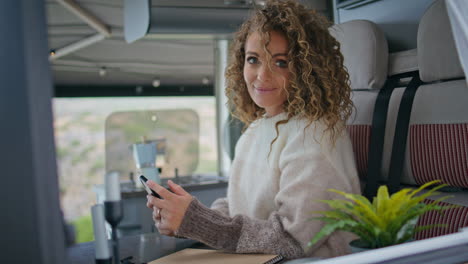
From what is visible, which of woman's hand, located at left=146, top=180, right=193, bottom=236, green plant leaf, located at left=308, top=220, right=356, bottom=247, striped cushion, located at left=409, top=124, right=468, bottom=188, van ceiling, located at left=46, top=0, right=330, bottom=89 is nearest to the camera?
green plant leaf, located at left=308, top=220, right=356, bottom=247

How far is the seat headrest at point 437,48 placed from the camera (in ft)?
4.48

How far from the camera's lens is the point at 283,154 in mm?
1340

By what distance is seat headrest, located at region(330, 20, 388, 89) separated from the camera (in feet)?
5.28

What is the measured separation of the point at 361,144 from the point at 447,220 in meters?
0.41

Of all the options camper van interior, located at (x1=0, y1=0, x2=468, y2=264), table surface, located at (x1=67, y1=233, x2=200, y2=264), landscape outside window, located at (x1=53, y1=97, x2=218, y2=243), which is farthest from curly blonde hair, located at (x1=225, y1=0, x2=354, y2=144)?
landscape outside window, located at (x1=53, y1=97, x2=218, y2=243)

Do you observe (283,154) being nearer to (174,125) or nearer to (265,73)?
(265,73)

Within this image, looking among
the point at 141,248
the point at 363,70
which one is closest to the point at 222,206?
the point at 141,248

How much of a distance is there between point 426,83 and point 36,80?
1259 millimetres

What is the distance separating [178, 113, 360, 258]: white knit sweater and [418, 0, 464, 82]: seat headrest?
35cm

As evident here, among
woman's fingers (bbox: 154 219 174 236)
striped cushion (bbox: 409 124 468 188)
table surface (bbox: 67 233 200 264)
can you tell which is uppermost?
striped cushion (bbox: 409 124 468 188)

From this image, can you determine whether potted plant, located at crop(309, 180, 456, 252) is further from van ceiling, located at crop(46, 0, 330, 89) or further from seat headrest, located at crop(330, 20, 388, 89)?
van ceiling, located at crop(46, 0, 330, 89)

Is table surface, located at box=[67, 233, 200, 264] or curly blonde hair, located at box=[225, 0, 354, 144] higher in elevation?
curly blonde hair, located at box=[225, 0, 354, 144]

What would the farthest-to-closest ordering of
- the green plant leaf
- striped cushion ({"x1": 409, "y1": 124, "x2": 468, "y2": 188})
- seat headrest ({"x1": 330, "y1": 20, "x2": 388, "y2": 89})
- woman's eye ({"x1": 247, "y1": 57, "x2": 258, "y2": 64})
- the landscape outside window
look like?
the landscape outside window < seat headrest ({"x1": 330, "y1": 20, "x2": 388, "y2": 89}) < woman's eye ({"x1": 247, "y1": 57, "x2": 258, "y2": 64}) < striped cushion ({"x1": 409, "y1": 124, "x2": 468, "y2": 188}) < the green plant leaf

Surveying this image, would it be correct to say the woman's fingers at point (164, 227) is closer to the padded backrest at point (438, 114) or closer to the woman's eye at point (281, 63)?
the woman's eye at point (281, 63)
